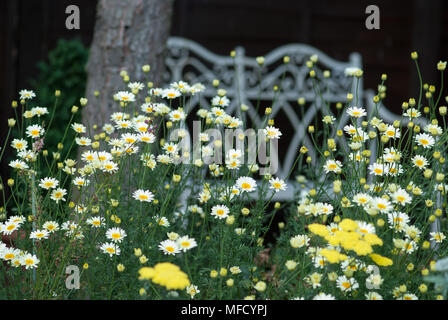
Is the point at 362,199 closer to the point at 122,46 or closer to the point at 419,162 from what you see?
the point at 419,162

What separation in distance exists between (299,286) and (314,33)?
3.37m

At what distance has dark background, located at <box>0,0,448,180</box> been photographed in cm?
420

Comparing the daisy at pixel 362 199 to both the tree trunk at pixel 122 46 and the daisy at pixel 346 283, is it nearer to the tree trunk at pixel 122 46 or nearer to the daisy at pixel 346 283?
the daisy at pixel 346 283

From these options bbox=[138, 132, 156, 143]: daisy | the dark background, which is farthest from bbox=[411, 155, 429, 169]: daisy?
the dark background

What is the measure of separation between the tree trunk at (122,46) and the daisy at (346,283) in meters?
1.56

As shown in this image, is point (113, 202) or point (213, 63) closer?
point (113, 202)

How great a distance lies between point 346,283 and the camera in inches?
53.5

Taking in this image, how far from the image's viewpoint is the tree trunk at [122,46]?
265cm

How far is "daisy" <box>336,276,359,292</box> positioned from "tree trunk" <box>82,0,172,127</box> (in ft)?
5.13

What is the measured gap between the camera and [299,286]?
1451mm

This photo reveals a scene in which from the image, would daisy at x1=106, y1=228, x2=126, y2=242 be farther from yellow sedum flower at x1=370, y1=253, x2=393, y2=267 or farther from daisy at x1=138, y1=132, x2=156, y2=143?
yellow sedum flower at x1=370, y1=253, x2=393, y2=267

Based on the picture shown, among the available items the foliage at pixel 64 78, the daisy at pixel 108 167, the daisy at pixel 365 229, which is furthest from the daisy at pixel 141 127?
the foliage at pixel 64 78
